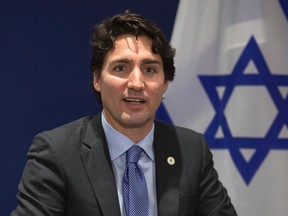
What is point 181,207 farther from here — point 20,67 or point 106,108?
point 20,67

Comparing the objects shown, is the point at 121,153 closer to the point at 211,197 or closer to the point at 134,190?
the point at 134,190

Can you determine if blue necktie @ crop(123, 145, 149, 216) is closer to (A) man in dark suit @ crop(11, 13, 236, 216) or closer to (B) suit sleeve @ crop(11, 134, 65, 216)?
(A) man in dark suit @ crop(11, 13, 236, 216)

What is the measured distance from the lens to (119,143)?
1.53 meters

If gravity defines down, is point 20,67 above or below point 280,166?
above

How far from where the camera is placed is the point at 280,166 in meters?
2.05

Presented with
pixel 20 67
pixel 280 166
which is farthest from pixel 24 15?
pixel 280 166

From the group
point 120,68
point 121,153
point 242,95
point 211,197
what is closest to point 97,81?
point 120,68

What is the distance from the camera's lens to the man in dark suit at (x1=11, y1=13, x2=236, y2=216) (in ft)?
4.63

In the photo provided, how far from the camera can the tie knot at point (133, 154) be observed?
1.50 metres

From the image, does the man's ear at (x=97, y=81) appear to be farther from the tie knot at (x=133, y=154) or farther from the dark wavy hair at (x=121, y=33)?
the tie knot at (x=133, y=154)

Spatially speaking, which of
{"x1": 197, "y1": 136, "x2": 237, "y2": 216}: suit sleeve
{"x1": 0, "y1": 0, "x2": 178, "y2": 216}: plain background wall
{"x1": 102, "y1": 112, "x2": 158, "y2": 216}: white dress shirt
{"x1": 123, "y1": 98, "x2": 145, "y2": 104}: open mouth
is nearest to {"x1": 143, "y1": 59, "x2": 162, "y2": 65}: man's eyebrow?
{"x1": 123, "y1": 98, "x2": 145, "y2": 104}: open mouth

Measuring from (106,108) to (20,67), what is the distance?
85 cm

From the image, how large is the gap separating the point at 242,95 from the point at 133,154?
2.32 ft

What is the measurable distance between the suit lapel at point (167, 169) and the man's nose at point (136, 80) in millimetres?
229
